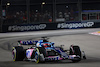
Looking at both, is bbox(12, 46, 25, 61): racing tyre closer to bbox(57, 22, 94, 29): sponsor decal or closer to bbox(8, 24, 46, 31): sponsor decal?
bbox(8, 24, 46, 31): sponsor decal

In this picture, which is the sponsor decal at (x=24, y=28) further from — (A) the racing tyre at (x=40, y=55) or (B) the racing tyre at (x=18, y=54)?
(A) the racing tyre at (x=40, y=55)

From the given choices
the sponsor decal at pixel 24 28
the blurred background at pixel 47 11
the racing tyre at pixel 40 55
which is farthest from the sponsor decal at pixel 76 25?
the racing tyre at pixel 40 55

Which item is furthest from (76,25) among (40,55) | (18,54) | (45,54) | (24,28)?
(40,55)

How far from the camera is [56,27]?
139ft

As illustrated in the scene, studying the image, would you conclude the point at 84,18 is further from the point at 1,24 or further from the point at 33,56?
the point at 33,56

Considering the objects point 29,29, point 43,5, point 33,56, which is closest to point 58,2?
point 43,5

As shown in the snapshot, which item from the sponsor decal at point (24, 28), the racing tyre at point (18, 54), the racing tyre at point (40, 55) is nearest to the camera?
the racing tyre at point (40, 55)

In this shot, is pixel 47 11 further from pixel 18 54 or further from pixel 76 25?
pixel 18 54

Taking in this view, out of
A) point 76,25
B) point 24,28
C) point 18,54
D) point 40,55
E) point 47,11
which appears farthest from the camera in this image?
point 47,11

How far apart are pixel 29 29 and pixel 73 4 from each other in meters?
8.51

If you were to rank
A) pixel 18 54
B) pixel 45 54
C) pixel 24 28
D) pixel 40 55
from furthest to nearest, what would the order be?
1. pixel 24 28
2. pixel 18 54
3. pixel 45 54
4. pixel 40 55

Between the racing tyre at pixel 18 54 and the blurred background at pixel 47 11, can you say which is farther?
the blurred background at pixel 47 11

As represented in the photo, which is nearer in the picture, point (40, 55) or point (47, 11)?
point (40, 55)

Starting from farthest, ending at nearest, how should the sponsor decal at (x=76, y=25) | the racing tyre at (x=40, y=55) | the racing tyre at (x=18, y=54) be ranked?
the sponsor decal at (x=76, y=25)
the racing tyre at (x=18, y=54)
the racing tyre at (x=40, y=55)
